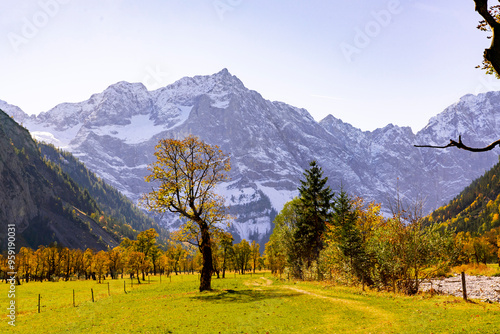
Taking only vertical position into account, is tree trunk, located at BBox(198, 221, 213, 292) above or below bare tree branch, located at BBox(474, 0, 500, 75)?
below

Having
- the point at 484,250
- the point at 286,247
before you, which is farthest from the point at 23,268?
the point at 484,250

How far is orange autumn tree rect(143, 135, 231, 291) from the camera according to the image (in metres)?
40.8

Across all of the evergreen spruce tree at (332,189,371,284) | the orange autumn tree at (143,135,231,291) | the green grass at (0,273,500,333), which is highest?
the orange autumn tree at (143,135,231,291)

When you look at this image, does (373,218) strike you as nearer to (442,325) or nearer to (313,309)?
(313,309)

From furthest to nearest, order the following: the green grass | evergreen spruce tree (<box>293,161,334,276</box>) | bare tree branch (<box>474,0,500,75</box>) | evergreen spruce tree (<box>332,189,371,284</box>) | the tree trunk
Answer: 1. evergreen spruce tree (<box>293,161,334,276</box>)
2. the tree trunk
3. evergreen spruce tree (<box>332,189,371,284</box>)
4. the green grass
5. bare tree branch (<box>474,0,500,75</box>)

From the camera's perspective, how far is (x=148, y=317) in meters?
26.2

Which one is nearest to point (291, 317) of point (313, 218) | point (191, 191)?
point (191, 191)

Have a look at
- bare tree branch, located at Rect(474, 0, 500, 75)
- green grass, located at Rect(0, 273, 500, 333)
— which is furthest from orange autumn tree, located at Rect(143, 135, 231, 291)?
bare tree branch, located at Rect(474, 0, 500, 75)

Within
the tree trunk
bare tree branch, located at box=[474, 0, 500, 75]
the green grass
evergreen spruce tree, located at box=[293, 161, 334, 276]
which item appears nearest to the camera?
bare tree branch, located at box=[474, 0, 500, 75]

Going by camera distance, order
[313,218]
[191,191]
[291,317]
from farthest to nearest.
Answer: [313,218] → [191,191] → [291,317]

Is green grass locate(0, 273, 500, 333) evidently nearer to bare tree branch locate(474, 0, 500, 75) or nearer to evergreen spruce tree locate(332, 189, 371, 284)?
evergreen spruce tree locate(332, 189, 371, 284)

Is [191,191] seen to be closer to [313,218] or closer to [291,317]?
[291,317]

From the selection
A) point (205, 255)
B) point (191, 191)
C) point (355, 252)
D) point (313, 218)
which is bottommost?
point (205, 255)

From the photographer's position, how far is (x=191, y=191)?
135 ft
